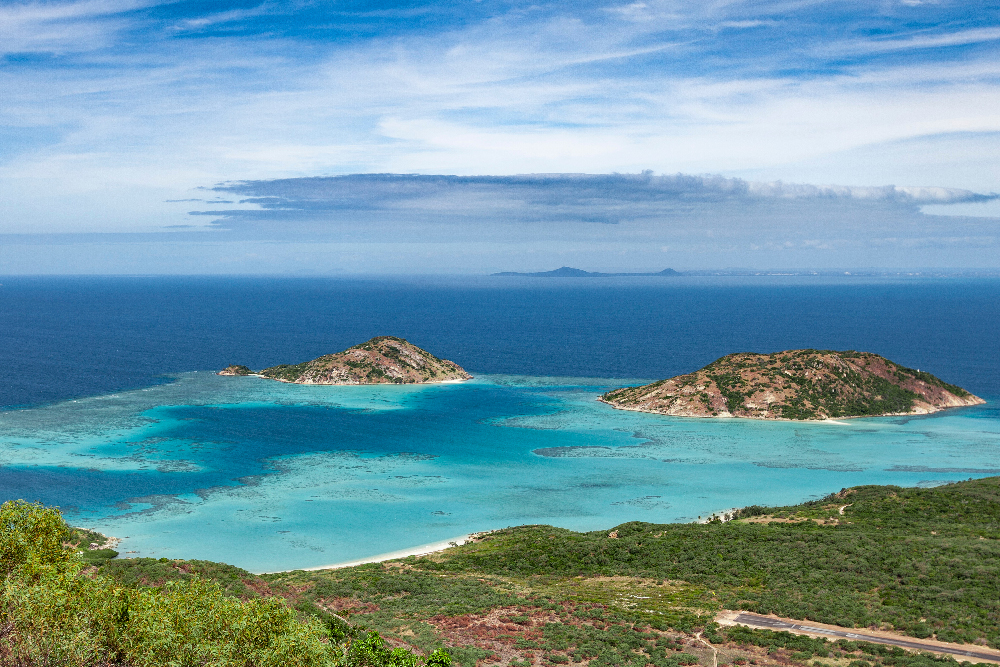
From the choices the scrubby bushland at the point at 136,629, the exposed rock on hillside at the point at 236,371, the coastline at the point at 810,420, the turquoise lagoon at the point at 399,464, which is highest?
the scrubby bushland at the point at 136,629

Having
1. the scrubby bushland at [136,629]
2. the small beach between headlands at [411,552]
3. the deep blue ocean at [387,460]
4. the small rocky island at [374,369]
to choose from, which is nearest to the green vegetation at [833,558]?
the small beach between headlands at [411,552]

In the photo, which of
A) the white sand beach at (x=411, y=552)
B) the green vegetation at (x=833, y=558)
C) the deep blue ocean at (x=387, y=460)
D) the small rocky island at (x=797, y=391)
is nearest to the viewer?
the green vegetation at (x=833, y=558)

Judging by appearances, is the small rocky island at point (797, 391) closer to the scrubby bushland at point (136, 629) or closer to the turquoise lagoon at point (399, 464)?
the turquoise lagoon at point (399, 464)

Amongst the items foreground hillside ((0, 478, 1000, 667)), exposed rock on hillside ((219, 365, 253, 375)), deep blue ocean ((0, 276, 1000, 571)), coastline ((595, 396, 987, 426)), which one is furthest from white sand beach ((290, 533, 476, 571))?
exposed rock on hillside ((219, 365, 253, 375))

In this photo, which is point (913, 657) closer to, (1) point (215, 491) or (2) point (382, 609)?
(2) point (382, 609)

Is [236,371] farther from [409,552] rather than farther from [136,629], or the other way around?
[136,629]

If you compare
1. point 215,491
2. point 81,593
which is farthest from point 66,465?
point 81,593
